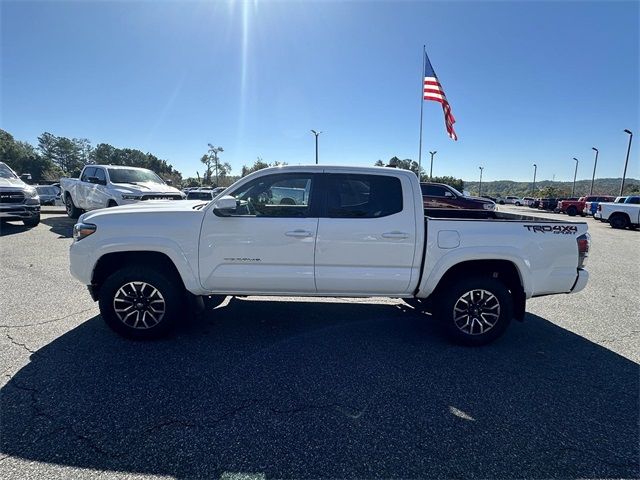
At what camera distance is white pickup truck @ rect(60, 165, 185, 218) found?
10469 millimetres

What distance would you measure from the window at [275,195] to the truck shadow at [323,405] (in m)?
1.44

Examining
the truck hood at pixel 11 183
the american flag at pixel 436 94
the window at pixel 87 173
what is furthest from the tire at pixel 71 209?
the american flag at pixel 436 94

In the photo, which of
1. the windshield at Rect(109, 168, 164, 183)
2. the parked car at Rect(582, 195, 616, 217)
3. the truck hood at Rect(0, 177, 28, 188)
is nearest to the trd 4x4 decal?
the windshield at Rect(109, 168, 164, 183)

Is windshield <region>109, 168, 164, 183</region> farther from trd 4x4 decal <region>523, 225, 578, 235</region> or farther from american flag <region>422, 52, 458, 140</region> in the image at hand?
american flag <region>422, 52, 458, 140</region>

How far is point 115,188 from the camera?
1059 centimetres

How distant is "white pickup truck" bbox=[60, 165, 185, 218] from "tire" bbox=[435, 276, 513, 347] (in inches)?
375

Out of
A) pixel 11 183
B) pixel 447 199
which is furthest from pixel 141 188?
pixel 447 199

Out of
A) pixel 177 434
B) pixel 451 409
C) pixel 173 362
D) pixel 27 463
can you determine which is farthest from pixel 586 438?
pixel 27 463

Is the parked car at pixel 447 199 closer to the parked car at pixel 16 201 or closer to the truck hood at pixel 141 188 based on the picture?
the truck hood at pixel 141 188

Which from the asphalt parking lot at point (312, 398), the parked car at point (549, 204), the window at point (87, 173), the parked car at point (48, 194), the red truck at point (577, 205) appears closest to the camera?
the asphalt parking lot at point (312, 398)

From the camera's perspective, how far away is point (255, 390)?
290 centimetres

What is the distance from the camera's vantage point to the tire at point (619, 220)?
18.1 m

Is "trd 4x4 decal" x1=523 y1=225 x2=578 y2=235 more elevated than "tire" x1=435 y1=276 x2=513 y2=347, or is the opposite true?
"trd 4x4 decal" x1=523 y1=225 x2=578 y2=235

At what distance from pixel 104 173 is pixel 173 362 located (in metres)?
10.2
